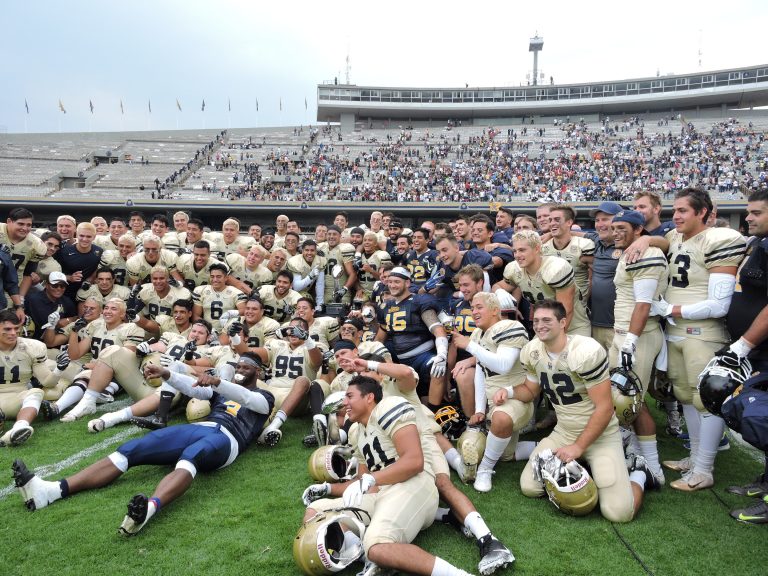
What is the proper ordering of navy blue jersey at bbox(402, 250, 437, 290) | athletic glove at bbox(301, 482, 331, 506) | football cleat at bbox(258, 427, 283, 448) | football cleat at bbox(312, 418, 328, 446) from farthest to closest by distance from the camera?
navy blue jersey at bbox(402, 250, 437, 290)
football cleat at bbox(258, 427, 283, 448)
football cleat at bbox(312, 418, 328, 446)
athletic glove at bbox(301, 482, 331, 506)

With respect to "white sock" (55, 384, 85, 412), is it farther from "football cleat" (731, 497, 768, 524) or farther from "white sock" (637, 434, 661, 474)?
"football cleat" (731, 497, 768, 524)

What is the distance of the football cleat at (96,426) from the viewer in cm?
586

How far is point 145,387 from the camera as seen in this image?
269 inches

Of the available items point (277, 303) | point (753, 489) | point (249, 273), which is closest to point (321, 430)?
point (277, 303)

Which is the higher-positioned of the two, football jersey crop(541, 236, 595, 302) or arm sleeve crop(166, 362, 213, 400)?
football jersey crop(541, 236, 595, 302)

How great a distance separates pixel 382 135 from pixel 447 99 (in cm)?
943

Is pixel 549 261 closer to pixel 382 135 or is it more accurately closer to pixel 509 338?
pixel 509 338

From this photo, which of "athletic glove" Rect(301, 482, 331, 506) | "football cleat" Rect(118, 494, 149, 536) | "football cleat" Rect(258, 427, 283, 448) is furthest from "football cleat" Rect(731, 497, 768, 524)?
"football cleat" Rect(118, 494, 149, 536)

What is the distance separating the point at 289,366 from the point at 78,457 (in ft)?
7.48

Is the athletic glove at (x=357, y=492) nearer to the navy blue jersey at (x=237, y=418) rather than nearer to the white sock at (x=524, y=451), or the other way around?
the navy blue jersey at (x=237, y=418)

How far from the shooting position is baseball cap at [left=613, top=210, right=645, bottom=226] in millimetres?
5066

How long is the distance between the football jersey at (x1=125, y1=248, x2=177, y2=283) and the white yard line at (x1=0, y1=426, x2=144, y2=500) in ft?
9.71

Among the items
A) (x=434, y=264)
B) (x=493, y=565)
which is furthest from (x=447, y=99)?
(x=493, y=565)

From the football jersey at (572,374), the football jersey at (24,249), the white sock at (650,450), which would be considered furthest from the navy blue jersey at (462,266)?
the football jersey at (24,249)
